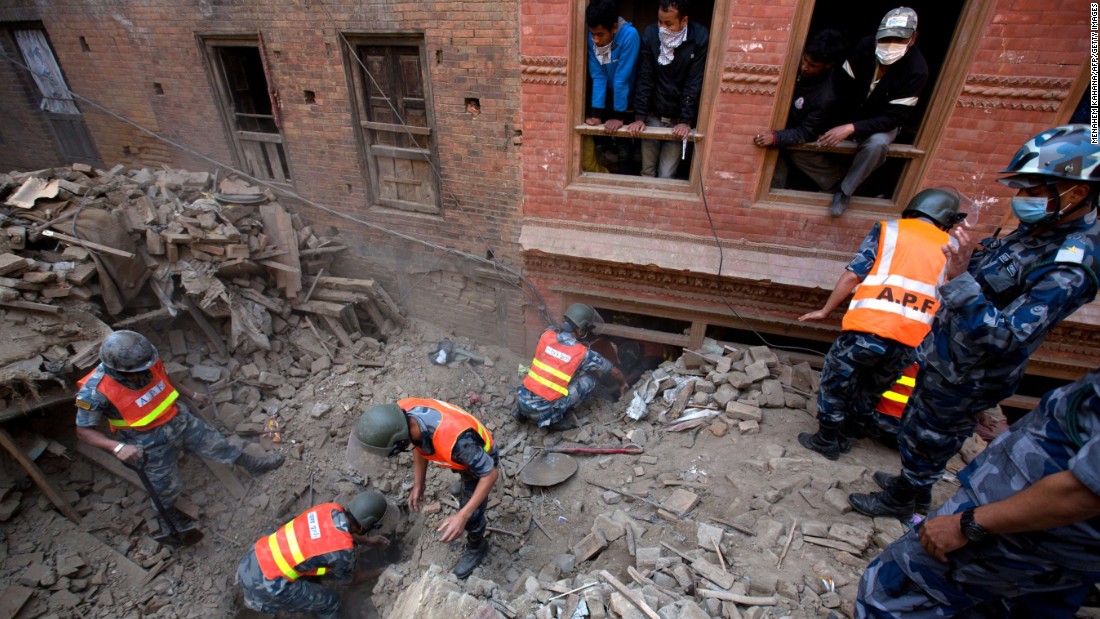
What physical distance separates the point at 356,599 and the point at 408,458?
1336 mm

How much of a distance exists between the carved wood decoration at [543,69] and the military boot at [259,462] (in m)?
4.84

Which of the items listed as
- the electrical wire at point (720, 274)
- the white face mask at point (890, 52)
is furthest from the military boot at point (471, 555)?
the white face mask at point (890, 52)

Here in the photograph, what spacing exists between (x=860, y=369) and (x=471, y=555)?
3.47 meters

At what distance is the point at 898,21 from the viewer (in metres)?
3.50

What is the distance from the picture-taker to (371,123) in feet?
19.4

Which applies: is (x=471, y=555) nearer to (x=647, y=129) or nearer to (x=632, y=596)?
(x=632, y=596)

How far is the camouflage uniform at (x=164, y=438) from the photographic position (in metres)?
3.92

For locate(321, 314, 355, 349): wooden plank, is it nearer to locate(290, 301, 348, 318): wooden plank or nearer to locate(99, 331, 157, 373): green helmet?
locate(290, 301, 348, 318): wooden plank

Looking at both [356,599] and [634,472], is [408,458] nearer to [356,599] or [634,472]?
[356,599]

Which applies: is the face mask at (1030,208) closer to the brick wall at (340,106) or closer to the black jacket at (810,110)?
the black jacket at (810,110)

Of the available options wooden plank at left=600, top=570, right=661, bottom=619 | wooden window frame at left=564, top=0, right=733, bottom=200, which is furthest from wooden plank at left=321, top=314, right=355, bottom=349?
wooden plank at left=600, top=570, right=661, bottom=619

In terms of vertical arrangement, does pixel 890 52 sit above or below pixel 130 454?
above

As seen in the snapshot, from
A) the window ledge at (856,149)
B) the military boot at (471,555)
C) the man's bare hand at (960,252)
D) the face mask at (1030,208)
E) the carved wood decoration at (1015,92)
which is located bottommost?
the military boot at (471,555)

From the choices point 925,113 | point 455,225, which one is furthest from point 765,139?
point 455,225
